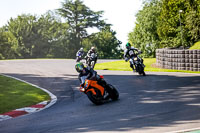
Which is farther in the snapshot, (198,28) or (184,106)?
(198,28)

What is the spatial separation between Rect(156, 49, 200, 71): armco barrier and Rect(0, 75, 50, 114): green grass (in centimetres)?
1016

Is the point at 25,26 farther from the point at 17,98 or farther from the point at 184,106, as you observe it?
the point at 184,106

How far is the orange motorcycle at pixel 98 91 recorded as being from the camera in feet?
34.3

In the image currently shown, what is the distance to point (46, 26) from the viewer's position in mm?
80812

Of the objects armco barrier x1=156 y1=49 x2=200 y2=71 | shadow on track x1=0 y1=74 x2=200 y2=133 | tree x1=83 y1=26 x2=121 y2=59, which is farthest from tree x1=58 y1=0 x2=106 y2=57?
shadow on track x1=0 y1=74 x2=200 y2=133

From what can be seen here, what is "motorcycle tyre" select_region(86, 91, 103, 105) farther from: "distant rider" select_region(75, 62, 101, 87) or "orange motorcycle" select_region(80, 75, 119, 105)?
"distant rider" select_region(75, 62, 101, 87)

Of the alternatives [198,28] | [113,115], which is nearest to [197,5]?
[198,28]

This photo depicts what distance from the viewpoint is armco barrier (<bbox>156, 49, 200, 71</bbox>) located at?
65.9ft

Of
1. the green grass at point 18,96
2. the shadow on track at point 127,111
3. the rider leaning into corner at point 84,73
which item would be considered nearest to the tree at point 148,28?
the green grass at point 18,96

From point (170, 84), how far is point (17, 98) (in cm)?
643

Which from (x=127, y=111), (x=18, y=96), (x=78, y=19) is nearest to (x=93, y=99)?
(x=127, y=111)

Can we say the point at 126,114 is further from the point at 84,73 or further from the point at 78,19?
the point at 78,19

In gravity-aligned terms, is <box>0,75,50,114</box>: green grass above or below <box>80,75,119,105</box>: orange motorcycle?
below

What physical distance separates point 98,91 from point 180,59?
11.9 m
